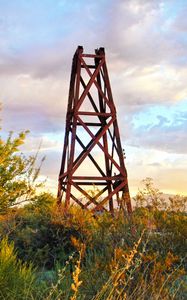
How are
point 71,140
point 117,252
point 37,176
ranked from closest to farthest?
point 117,252, point 37,176, point 71,140

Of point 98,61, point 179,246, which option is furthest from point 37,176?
point 98,61

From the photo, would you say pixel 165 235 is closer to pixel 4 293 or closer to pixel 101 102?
pixel 4 293

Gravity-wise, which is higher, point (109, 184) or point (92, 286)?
point (109, 184)

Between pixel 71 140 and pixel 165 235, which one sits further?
pixel 71 140

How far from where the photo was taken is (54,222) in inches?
494

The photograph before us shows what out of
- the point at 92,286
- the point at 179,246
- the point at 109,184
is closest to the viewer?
the point at 92,286

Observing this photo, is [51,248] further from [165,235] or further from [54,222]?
[165,235]

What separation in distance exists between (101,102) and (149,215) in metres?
13.4

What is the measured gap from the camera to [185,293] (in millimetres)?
7348

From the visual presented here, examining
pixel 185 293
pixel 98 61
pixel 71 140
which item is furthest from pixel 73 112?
pixel 185 293

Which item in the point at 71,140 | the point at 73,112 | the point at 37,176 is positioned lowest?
the point at 37,176

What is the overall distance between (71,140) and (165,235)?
11351 mm

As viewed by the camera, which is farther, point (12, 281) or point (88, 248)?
point (88, 248)

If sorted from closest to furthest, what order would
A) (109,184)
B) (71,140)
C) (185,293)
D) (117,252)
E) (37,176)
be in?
(117,252) < (185,293) < (37,176) < (71,140) < (109,184)
